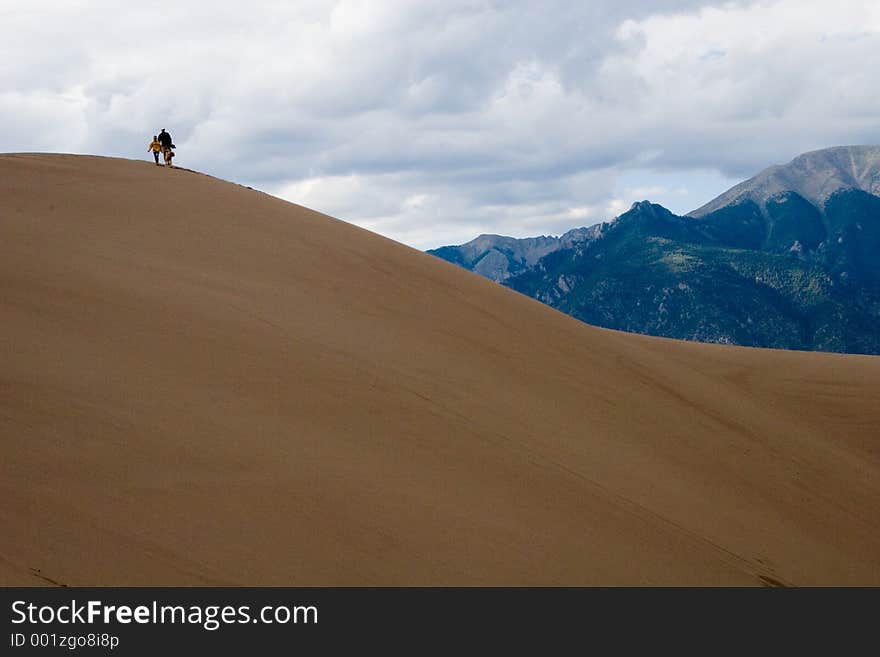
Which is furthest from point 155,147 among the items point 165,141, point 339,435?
point 339,435

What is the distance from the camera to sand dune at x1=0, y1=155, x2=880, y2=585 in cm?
658

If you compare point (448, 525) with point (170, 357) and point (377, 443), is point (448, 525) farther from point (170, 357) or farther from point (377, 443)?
point (170, 357)

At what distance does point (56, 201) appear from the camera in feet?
48.0

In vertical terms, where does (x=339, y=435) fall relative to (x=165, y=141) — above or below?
below

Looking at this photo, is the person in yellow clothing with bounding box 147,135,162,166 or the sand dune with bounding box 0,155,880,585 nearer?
the sand dune with bounding box 0,155,880,585

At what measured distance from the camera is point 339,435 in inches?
332

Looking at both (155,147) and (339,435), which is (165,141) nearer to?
(155,147)

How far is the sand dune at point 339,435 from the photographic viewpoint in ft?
21.6

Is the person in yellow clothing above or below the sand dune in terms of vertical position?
above

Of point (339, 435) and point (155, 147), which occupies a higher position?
point (155, 147)

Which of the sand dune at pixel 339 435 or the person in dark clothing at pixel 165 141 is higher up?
the person in dark clothing at pixel 165 141

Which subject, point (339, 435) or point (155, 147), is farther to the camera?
point (155, 147)
